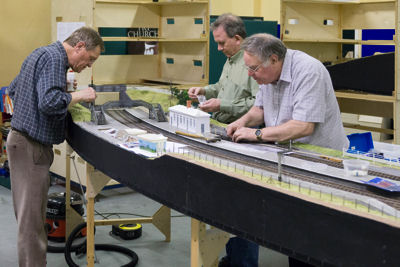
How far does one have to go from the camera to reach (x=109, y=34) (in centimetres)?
673

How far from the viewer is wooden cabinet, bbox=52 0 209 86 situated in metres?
6.48

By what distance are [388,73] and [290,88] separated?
263 centimetres

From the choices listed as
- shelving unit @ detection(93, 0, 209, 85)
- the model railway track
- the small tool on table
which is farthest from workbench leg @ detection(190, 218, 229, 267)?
shelving unit @ detection(93, 0, 209, 85)

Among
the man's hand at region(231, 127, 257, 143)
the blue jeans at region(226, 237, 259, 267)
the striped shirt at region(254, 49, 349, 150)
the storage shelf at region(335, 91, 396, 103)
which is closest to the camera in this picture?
the striped shirt at region(254, 49, 349, 150)

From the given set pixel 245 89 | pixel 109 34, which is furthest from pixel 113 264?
pixel 109 34

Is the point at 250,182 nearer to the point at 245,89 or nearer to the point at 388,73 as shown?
the point at 245,89

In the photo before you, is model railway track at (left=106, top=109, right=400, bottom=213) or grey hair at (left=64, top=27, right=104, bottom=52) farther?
grey hair at (left=64, top=27, right=104, bottom=52)

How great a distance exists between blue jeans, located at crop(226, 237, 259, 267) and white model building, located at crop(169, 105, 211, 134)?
100 centimetres

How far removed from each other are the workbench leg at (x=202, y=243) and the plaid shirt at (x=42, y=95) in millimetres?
1431

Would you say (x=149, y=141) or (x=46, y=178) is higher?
(x=149, y=141)

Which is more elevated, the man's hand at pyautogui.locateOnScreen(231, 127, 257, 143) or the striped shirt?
the striped shirt

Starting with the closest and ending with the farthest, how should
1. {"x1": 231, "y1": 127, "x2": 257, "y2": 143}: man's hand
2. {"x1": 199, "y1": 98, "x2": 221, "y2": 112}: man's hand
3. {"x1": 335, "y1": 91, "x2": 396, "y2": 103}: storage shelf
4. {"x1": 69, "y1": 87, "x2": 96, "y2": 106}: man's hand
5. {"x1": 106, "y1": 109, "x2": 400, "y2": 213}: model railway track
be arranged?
{"x1": 106, "y1": 109, "x2": 400, "y2": 213}: model railway track → {"x1": 231, "y1": 127, "x2": 257, "y2": 143}: man's hand → {"x1": 69, "y1": 87, "x2": 96, "y2": 106}: man's hand → {"x1": 199, "y1": 98, "x2": 221, "y2": 112}: man's hand → {"x1": 335, "y1": 91, "x2": 396, "y2": 103}: storage shelf

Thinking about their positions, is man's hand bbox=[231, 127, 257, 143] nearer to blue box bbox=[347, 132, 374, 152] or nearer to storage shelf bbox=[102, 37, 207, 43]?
blue box bbox=[347, 132, 374, 152]

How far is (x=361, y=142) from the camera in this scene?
3.33 meters
